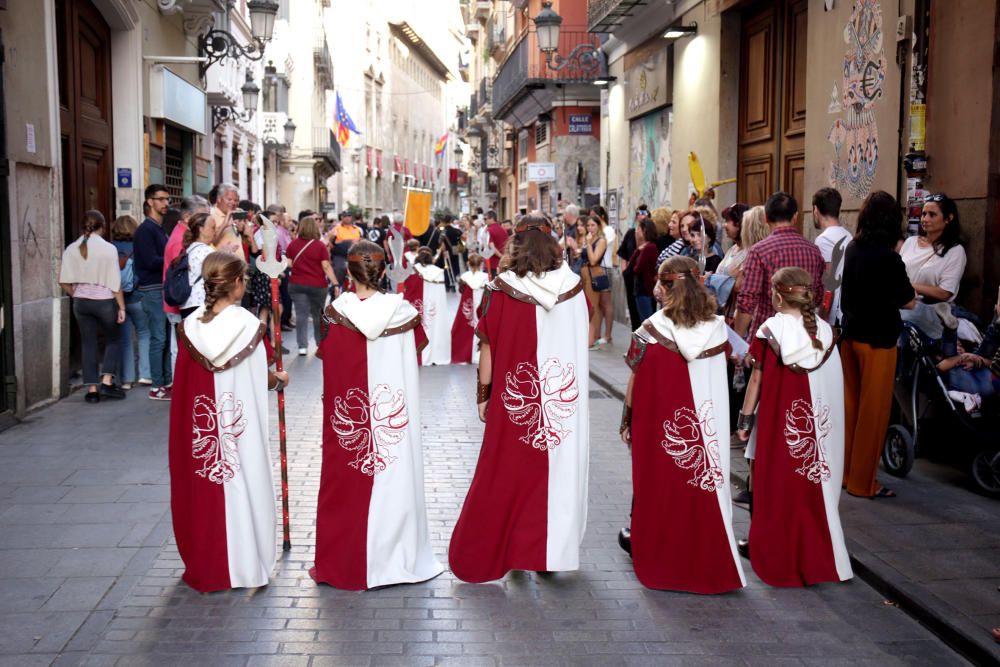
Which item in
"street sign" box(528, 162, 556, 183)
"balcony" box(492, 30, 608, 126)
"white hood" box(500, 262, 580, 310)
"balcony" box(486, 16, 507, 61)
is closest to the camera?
"white hood" box(500, 262, 580, 310)

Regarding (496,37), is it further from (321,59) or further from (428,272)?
(428,272)

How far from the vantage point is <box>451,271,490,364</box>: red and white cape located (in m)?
14.7

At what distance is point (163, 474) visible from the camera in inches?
316

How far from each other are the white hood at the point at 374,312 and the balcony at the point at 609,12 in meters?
13.5

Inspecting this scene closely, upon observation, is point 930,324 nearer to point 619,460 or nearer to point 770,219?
point 770,219

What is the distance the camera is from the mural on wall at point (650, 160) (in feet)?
60.7

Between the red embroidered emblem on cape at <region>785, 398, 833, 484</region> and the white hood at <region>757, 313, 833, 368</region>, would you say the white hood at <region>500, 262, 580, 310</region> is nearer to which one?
the white hood at <region>757, 313, 833, 368</region>

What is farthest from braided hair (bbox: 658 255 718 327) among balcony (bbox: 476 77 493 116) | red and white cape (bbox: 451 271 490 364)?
balcony (bbox: 476 77 493 116)

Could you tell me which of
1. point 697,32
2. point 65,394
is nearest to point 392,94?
point 697,32

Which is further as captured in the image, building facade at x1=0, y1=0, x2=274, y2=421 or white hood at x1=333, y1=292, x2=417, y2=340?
building facade at x1=0, y1=0, x2=274, y2=421

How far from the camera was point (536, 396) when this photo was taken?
570 cm

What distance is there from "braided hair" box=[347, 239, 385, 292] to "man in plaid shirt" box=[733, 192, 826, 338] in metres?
2.98

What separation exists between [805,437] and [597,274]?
33.4 ft

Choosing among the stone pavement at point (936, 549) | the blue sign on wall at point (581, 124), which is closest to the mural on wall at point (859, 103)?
the stone pavement at point (936, 549)
